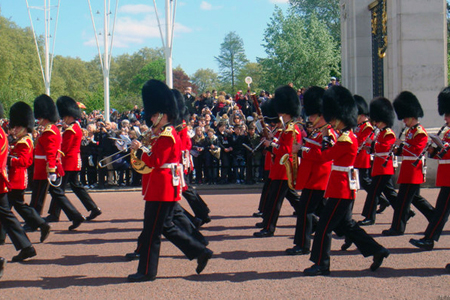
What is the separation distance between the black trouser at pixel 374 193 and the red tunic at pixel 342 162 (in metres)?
2.64

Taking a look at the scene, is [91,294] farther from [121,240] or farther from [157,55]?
[157,55]

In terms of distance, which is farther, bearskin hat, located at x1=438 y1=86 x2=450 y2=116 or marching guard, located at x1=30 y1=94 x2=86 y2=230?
marching guard, located at x1=30 y1=94 x2=86 y2=230

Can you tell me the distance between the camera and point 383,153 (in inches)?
316

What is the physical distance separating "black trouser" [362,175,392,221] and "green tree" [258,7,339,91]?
80.6ft

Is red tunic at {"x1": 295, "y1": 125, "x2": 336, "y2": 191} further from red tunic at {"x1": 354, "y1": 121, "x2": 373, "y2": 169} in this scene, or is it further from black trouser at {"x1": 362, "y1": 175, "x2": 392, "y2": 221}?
red tunic at {"x1": 354, "y1": 121, "x2": 373, "y2": 169}

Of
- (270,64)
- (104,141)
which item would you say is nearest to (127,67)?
(270,64)

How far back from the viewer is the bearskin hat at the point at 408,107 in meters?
7.52

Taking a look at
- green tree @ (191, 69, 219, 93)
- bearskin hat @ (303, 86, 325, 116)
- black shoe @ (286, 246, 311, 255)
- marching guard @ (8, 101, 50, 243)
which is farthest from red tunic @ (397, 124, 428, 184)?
green tree @ (191, 69, 219, 93)

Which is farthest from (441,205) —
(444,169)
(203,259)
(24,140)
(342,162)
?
(24,140)

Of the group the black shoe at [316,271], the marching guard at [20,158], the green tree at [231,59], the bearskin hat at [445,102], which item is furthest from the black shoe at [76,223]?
the green tree at [231,59]

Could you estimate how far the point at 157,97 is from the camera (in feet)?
18.5

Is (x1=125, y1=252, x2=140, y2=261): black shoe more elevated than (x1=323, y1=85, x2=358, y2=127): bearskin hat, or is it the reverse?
(x1=323, y1=85, x2=358, y2=127): bearskin hat

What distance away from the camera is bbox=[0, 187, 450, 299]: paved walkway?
503 cm

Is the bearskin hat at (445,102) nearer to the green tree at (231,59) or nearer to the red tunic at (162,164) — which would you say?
the red tunic at (162,164)
